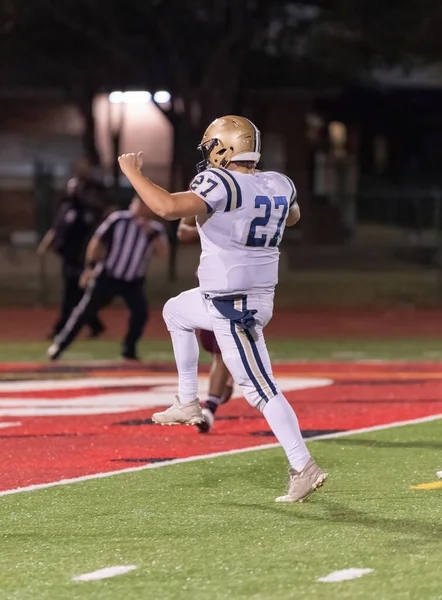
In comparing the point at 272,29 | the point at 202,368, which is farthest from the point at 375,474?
the point at 272,29

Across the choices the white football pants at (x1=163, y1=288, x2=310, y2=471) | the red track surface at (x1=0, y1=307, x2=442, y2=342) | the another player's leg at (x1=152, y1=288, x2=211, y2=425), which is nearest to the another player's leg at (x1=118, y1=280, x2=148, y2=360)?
the red track surface at (x1=0, y1=307, x2=442, y2=342)

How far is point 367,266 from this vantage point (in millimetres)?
24109

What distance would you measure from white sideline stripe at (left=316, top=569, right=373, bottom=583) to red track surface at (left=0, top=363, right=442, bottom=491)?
2421 mm

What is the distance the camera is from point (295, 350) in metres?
15.3

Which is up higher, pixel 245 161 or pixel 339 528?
pixel 245 161

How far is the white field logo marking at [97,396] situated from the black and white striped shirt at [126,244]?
1445mm

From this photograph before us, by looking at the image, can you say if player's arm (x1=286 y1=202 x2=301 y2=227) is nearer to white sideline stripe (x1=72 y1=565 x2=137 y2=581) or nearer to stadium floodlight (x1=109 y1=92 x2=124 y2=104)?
white sideline stripe (x1=72 y1=565 x2=137 y2=581)

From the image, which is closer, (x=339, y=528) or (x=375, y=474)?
(x=339, y=528)

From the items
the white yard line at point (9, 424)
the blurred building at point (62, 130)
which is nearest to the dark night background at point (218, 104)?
the blurred building at point (62, 130)

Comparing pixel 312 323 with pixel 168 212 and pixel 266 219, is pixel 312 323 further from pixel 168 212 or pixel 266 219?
pixel 168 212

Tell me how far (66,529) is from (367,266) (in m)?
18.4

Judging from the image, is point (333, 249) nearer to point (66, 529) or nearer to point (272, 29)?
point (272, 29)

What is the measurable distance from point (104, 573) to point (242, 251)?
1.99 metres

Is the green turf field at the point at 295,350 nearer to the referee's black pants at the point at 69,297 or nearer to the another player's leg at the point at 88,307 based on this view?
the referee's black pants at the point at 69,297
